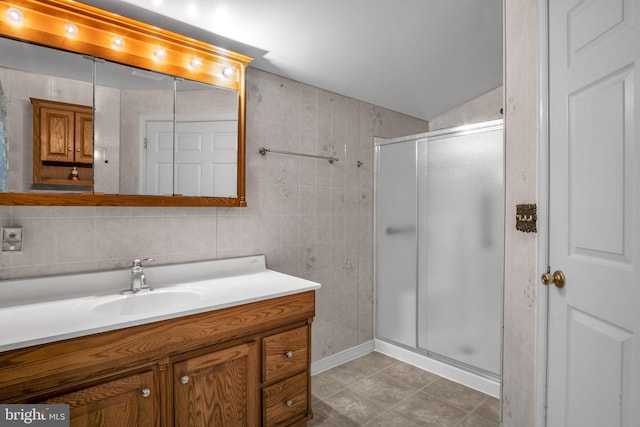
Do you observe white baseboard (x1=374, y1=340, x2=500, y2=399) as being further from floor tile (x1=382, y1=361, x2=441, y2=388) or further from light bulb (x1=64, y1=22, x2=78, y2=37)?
light bulb (x1=64, y1=22, x2=78, y2=37)

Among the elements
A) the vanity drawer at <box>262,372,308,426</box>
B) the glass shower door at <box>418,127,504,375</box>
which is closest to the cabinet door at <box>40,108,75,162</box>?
the vanity drawer at <box>262,372,308,426</box>

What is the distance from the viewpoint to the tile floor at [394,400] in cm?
199

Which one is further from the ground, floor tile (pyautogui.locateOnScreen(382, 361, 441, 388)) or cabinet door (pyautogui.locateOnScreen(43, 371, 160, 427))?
cabinet door (pyautogui.locateOnScreen(43, 371, 160, 427))

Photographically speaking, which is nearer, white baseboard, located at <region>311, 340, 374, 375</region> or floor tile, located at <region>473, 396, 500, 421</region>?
floor tile, located at <region>473, 396, 500, 421</region>

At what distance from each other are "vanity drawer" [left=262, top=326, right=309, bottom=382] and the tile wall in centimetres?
62

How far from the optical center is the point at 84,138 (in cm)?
157

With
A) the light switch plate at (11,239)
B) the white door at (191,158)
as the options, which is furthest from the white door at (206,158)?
the light switch plate at (11,239)

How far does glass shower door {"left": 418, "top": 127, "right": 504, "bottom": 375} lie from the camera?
7.37 ft

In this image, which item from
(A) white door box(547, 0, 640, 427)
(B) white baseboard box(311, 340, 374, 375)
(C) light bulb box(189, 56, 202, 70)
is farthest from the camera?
(B) white baseboard box(311, 340, 374, 375)

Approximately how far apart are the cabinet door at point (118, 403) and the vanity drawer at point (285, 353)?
501mm

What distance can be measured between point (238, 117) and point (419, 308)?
1945 millimetres

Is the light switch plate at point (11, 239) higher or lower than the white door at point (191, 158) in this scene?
lower

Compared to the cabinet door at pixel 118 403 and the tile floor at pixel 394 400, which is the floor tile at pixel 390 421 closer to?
the tile floor at pixel 394 400

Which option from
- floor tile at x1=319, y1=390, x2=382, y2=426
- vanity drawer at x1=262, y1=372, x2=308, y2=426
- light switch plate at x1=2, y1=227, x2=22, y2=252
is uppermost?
light switch plate at x1=2, y1=227, x2=22, y2=252
